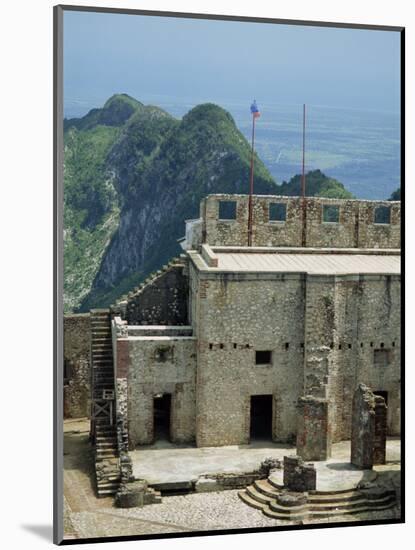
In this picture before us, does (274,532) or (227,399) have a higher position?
(227,399)

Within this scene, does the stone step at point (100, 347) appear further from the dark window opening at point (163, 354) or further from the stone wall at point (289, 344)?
the stone wall at point (289, 344)

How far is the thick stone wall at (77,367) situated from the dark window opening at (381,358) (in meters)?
7.57

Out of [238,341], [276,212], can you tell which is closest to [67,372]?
[238,341]

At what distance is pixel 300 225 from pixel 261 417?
442 centimetres

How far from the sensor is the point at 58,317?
20344mm

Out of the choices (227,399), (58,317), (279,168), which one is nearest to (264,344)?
(227,399)

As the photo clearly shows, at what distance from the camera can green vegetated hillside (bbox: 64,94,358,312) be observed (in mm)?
29047

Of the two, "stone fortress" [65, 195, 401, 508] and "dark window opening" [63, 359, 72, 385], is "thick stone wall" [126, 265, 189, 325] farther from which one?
"dark window opening" [63, 359, 72, 385]

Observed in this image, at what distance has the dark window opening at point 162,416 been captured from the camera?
1056 inches

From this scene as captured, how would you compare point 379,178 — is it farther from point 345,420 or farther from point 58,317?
point 58,317

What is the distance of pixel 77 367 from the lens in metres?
31.0

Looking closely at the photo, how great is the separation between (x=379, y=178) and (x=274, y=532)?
11223mm

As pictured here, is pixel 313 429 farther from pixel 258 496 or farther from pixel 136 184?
pixel 136 184

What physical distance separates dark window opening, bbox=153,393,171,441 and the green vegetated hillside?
2.99 meters
